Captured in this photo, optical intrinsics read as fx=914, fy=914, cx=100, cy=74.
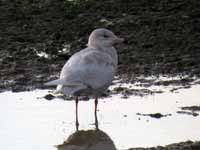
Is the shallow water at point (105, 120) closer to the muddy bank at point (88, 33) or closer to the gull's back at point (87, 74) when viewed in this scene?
the gull's back at point (87, 74)

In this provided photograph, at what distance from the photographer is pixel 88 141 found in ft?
35.6

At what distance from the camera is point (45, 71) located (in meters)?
14.5

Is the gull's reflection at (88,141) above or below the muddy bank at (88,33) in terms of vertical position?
below

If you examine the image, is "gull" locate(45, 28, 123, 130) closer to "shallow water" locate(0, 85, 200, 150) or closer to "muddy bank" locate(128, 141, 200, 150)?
"shallow water" locate(0, 85, 200, 150)

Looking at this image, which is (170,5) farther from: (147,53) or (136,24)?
(147,53)

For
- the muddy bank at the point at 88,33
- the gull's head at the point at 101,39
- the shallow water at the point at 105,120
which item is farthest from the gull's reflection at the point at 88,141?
the muddy bank at the point at 88,33

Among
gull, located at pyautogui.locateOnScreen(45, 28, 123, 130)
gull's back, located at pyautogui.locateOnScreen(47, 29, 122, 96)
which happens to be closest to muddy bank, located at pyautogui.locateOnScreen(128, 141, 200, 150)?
gull, located at pyautogui.locateOnScreen(45, 28, 123, 130)

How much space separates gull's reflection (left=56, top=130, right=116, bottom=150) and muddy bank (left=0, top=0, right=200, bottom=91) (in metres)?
2.52

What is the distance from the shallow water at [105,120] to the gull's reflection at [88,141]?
76 mm

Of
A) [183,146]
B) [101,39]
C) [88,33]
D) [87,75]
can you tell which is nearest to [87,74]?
[87,75]

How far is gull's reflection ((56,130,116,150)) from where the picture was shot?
10508 millimetres

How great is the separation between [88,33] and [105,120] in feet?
15.6

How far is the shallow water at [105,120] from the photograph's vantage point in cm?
1059

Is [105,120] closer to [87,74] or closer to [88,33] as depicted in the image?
[87,74]
